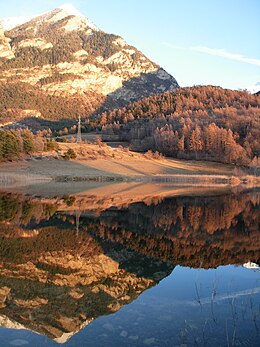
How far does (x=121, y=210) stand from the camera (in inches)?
1048

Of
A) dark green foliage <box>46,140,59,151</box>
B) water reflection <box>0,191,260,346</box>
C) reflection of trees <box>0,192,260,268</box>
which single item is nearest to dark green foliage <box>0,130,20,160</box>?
dark green foliage <box>46,140,59,151</box>

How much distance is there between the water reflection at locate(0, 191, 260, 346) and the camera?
7.93m

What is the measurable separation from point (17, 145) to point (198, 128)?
161ft

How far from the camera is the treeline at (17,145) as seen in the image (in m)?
63.0

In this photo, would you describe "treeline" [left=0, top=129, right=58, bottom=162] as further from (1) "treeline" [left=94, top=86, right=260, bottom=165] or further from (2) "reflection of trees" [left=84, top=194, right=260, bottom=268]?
Answer: (2) "reflection of trees" [left=84, top=194, right=260, bottom=268]

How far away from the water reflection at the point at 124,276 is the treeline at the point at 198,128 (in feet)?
225

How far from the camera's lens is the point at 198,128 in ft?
320

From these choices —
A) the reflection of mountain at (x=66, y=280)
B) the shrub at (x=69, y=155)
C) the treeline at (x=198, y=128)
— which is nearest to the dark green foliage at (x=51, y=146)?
the shrub at (x=69, y=155)

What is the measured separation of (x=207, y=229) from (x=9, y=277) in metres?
11.7

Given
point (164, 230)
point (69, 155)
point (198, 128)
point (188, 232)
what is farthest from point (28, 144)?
point (188, 232)

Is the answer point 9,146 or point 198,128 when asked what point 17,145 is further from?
point 198,128

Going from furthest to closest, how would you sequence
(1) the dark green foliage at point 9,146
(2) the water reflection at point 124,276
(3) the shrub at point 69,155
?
(3) the shrub at point 69,155
(1) the dark green foliage at point 9,146
(2) the water reflection at point 124,276

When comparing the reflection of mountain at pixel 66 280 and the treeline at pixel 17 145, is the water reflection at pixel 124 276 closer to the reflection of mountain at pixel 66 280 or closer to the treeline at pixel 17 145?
the reflection of mountain at pixel 66 280

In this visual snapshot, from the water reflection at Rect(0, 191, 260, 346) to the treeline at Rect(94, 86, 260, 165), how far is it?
6856 cm
